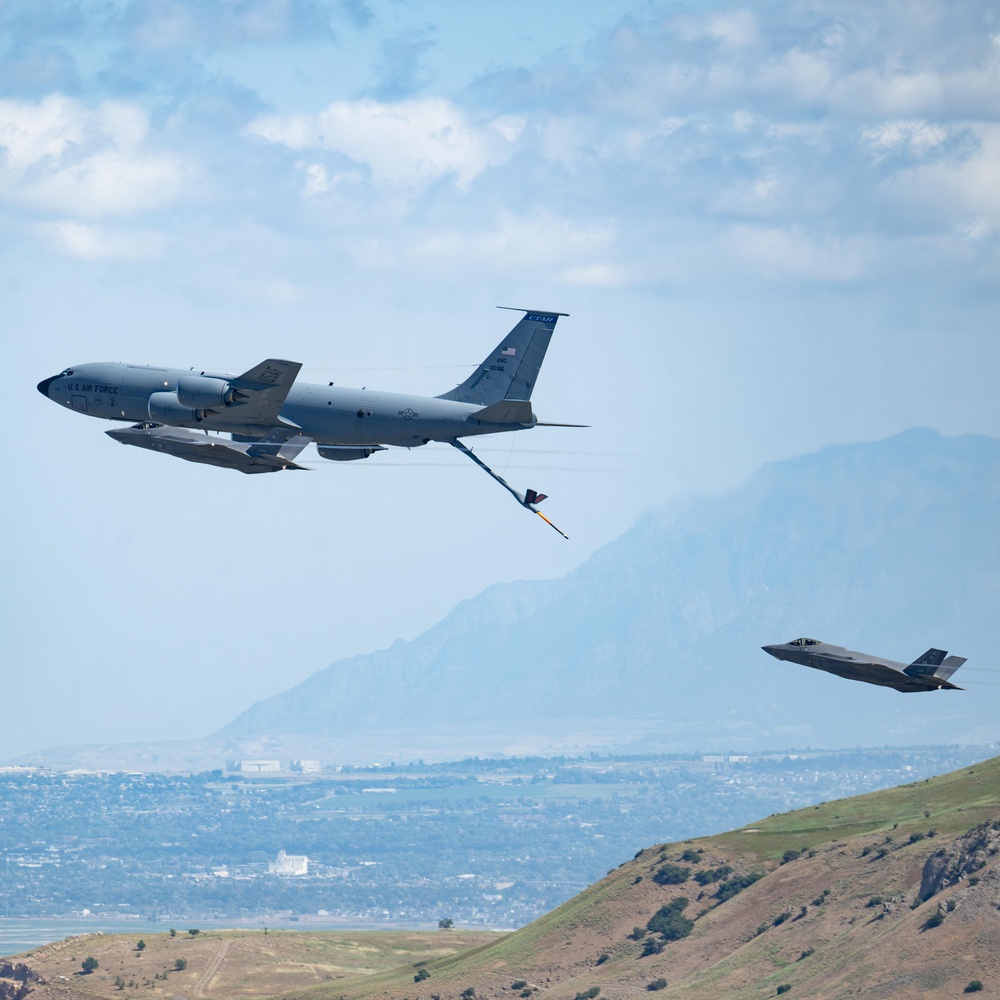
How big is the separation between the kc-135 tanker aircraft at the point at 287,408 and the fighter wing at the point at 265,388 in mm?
61

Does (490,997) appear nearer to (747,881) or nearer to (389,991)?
(389,991)

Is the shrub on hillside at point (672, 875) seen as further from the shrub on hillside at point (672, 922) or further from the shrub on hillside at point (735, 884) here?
the shrub on hillside at point (735, 884)

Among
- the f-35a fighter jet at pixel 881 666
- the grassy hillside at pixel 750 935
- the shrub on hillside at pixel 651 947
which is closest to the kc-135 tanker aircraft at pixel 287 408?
the f-35a fighter jet at pixel 881 666

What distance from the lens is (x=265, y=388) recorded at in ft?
344

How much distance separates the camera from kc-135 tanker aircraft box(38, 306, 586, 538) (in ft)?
342

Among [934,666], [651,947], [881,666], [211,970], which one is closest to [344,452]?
[881,666]

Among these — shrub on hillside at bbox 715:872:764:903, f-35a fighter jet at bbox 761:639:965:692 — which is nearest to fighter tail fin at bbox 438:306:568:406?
f-35a fighter jet at bbox 761:639:965:692

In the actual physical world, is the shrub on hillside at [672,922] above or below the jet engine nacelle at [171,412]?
below

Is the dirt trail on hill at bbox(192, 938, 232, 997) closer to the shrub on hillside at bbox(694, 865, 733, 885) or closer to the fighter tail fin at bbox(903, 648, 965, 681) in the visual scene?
the shrub on hillside at bbox(694, 865, 733, 885)

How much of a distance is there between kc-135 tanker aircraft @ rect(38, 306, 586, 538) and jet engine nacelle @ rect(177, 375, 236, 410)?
0.20 ft

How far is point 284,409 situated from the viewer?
110625 millimetres

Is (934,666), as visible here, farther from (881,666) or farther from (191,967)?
(191,967)

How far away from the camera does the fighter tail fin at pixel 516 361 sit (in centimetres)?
11462

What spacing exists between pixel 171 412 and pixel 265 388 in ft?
23.8
